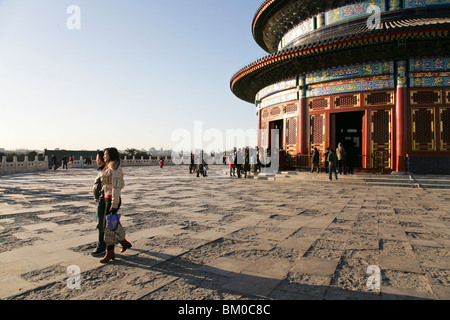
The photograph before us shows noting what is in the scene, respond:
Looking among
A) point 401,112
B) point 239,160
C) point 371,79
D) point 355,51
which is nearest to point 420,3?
point 355,51

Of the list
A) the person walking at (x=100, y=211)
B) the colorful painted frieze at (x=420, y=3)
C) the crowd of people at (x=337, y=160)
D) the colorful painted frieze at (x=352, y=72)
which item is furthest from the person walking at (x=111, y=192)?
the colorful painted frieze at (x=420, y=3)

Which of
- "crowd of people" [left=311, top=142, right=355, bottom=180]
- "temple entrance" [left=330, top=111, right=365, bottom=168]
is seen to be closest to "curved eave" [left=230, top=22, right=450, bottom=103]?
"crowd of people" [left=311, top=142, right=355, bottom=180]

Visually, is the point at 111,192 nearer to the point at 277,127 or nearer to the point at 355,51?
the point at 355,51

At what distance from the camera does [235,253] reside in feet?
11.7

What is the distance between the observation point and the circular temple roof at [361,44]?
37.8 ft

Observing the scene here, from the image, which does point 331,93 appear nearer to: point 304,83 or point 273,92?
point 304,83

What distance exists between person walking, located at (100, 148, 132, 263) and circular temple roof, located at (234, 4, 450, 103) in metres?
11.9

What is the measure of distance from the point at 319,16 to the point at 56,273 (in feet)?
57.1

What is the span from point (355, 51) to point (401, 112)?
348cm

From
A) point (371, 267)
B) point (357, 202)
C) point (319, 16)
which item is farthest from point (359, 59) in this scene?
point (371, 267)

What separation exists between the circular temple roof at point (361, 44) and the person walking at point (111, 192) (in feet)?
39.2

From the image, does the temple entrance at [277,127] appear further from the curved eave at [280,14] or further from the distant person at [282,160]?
the curved eave at [280,14]

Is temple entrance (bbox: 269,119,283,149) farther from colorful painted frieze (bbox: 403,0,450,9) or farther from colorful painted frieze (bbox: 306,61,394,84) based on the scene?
colorful painted frieze (bbox: 403,0,450,9)

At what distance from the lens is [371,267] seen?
3.11 m
